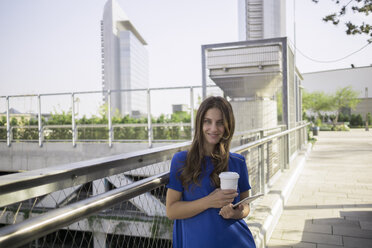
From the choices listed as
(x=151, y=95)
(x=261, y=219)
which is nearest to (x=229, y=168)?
(x=261, y=219)

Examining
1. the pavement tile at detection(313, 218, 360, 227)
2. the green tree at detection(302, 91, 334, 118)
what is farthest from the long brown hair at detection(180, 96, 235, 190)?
the green tree at detection(302, 91, 334, 118)

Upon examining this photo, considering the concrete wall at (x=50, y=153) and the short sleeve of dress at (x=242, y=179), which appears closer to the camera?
the short sleeve of dress at (x=242, y=179)

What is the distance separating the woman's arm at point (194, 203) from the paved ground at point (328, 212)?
2285 mm

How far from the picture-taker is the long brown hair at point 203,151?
138cm

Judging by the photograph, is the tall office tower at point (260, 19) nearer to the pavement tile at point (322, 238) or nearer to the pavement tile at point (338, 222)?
the pavement tile at point (338, 222)

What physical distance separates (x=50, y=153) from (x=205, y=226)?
10.4 meters

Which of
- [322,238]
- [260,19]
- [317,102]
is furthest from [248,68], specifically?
[317,102]

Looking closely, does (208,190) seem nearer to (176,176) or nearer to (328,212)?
(176,176)

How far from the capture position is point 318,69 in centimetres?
4784

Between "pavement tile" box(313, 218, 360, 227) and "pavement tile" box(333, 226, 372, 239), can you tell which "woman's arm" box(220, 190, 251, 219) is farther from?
"pavement tile" box(313, 218, 360, 227)

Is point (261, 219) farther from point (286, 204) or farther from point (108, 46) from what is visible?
point (108, 46)

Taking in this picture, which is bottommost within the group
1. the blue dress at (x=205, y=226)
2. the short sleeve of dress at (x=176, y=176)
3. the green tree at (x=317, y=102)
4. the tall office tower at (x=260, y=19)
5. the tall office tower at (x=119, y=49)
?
the blue dress at (x=205, y=226)

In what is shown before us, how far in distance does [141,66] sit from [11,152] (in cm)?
13579

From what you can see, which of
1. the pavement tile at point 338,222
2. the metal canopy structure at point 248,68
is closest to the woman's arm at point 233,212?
the pavement tile at point 338,222
